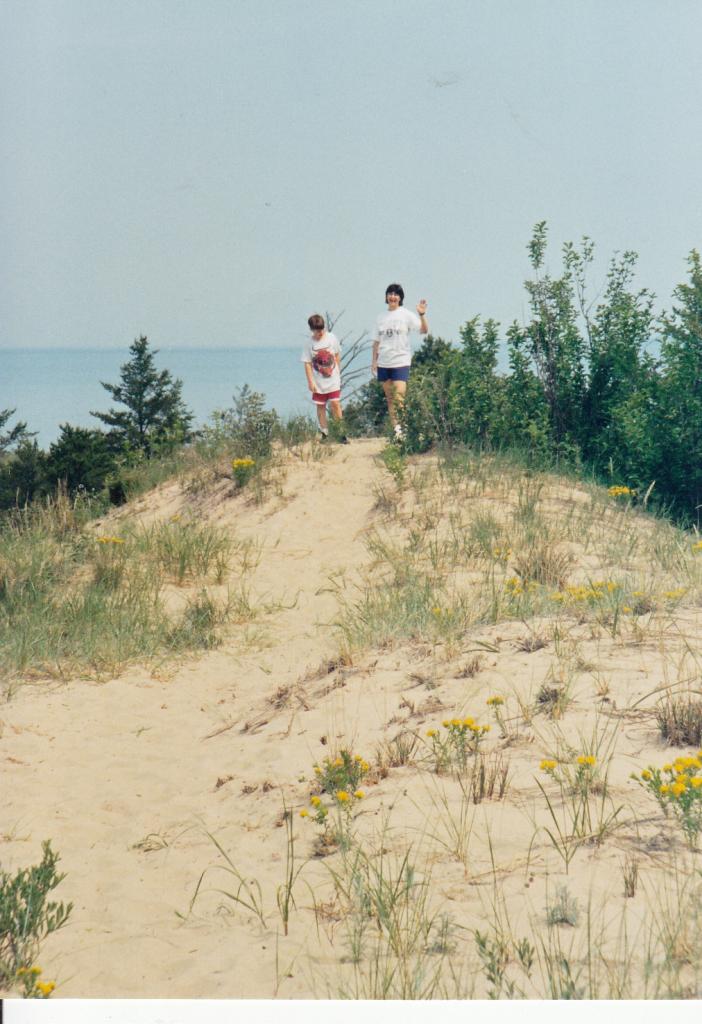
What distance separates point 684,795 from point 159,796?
104 inches

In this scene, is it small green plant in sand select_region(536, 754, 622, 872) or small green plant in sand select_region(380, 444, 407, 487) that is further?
small green plant in sand select_region(380, 444, 407, 487)

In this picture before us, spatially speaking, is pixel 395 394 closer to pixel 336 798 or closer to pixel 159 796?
pixel 159 796

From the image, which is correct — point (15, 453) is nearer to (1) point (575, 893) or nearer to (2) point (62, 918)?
(2) point (62, 918)

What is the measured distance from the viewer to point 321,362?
10.9 metres

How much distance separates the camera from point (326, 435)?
11344 mm

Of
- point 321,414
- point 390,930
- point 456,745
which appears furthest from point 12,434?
point 390,930

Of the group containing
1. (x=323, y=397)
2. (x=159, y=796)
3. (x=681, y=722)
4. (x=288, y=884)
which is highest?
(x=323, y=397)

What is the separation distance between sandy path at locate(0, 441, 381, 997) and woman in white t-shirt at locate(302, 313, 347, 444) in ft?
11.5

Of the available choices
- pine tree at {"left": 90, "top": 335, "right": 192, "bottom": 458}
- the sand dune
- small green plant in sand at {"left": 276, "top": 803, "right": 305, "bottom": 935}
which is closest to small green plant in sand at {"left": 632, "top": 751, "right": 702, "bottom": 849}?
the sand dune

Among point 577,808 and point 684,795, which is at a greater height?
point 684,795

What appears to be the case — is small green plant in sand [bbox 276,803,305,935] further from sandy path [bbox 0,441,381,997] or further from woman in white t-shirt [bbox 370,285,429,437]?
woman in white t-shirt [bbox 370,285,429,437]

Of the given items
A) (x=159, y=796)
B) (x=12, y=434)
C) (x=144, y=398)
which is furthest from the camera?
(x=144, y=398)

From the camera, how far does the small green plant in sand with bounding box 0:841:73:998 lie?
3.12m
